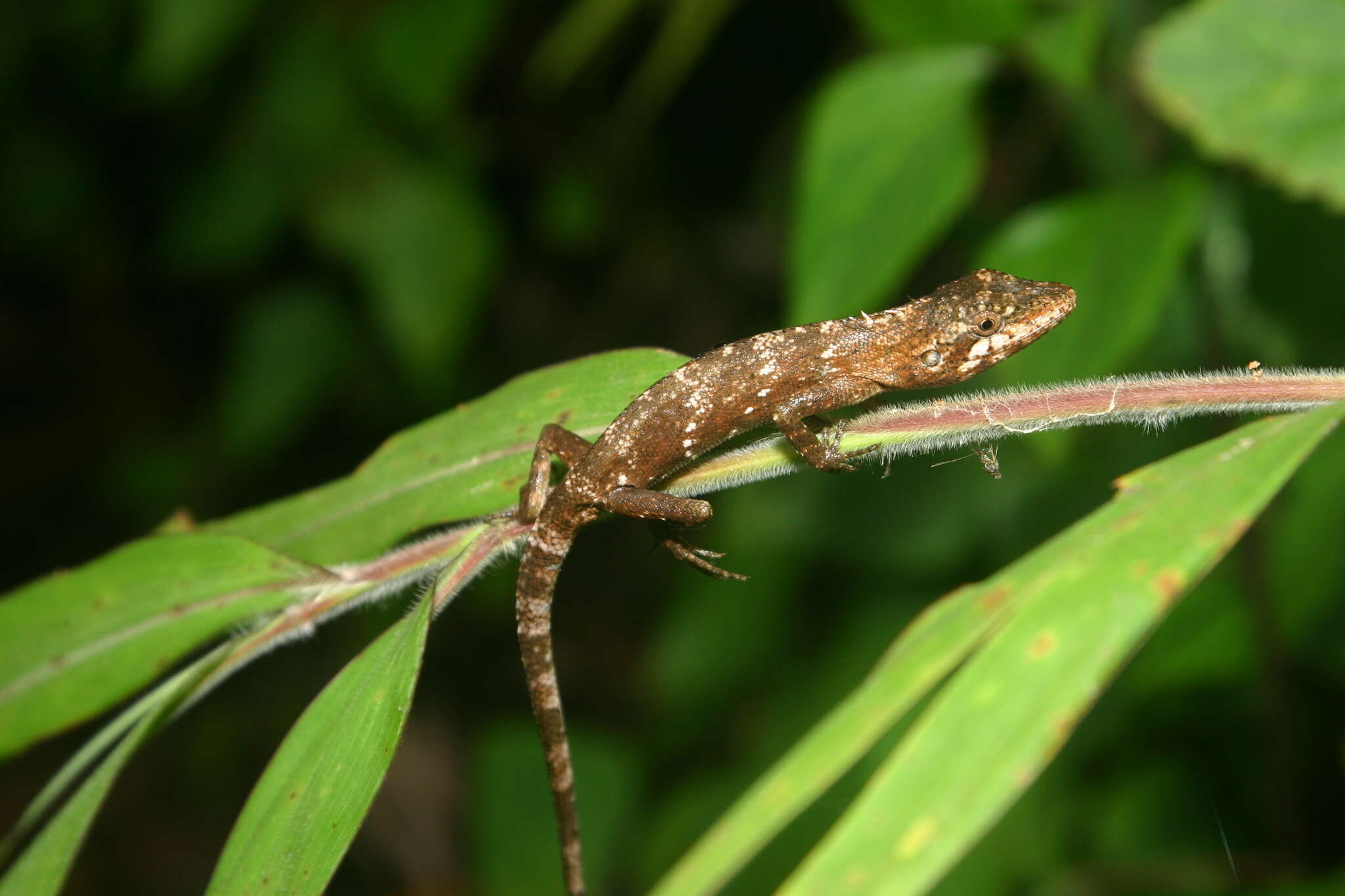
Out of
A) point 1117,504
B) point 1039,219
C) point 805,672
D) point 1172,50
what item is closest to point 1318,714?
point 805,672

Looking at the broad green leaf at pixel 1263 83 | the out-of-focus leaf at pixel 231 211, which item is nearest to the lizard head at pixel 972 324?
the broad green leaf at pixel 1263 83

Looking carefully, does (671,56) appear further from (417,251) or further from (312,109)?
(312,109)

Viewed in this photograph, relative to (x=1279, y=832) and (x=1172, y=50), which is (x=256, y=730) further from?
(x=1172, y=50)

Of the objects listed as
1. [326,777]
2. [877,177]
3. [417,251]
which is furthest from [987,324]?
[417,251]

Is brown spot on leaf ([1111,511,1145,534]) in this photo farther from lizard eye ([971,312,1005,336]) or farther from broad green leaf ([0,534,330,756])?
broad green leaf ([0,534,330,756])

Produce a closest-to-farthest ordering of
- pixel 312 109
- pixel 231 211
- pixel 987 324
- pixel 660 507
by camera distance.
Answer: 1. pixel 660 507
2. pixel 987 324
3. pixel 312 109
4. pixel 231 211

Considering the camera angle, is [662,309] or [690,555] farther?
[662,309]

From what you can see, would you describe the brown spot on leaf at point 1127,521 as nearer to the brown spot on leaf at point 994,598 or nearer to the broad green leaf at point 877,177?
the brown spot on leaf at point 994,598
